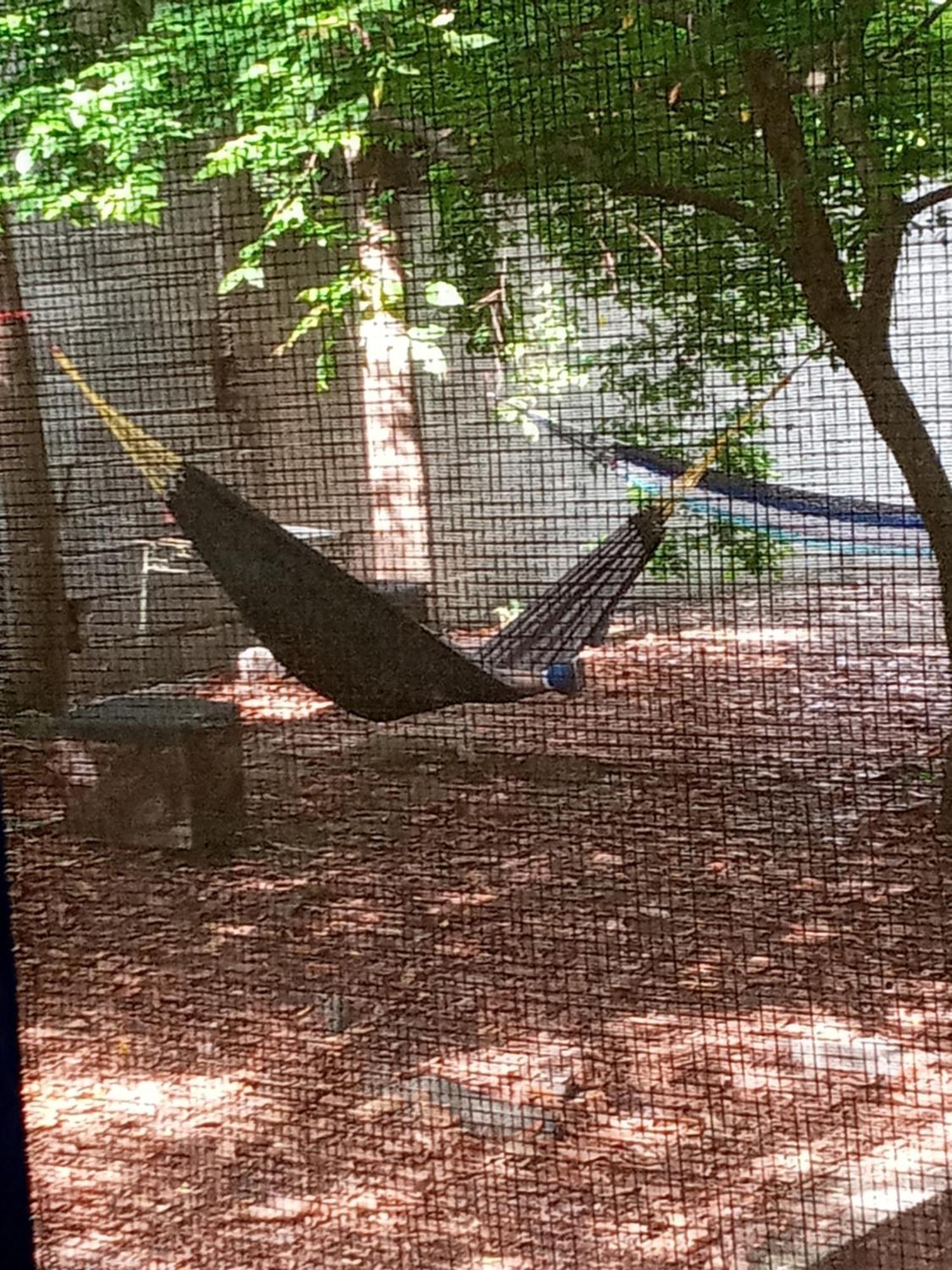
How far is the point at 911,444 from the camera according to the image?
75cm

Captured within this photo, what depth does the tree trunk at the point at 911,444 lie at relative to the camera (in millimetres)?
741

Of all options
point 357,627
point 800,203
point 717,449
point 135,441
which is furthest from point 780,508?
point 135,441

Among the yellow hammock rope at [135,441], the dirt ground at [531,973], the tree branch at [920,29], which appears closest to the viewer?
the tree branch at [920,29]

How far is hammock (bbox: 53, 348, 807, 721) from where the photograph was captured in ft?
2.91

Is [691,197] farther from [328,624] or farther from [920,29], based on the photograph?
[328,624]

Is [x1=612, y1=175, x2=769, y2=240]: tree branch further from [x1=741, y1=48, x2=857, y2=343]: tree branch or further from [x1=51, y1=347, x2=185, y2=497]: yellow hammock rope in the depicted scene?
[x1=51, y1=347, x2=185, y2=497]: yellow hammock rope

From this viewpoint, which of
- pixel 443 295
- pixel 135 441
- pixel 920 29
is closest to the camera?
pixel 920 29

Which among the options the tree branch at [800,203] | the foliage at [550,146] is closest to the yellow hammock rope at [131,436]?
the foliage at [550,146]

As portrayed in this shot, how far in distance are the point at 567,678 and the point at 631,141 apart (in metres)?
0.33

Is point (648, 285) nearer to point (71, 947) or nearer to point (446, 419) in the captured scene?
point (446, 419)

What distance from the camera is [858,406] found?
2.51 feet

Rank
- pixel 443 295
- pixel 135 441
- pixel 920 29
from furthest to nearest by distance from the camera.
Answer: pixel 135 441, pixel 443 295, pixel 920 29

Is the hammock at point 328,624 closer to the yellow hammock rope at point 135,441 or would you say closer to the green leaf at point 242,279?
the yellow hammock rope at point 135,441

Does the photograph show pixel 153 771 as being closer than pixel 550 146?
No
